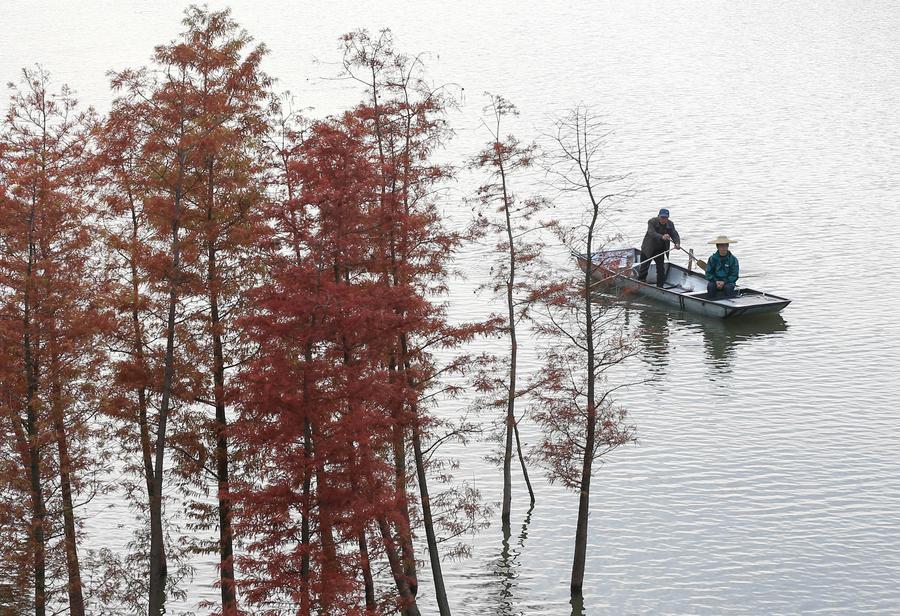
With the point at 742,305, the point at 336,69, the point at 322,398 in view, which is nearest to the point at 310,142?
the point at 322,398

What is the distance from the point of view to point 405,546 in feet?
80.5

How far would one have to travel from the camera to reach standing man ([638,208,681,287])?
49000 mm

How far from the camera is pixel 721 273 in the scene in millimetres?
47188

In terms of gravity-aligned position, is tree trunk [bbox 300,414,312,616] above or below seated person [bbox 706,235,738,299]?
below

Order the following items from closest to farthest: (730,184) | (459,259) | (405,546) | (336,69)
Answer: (405,546), (459,259), (730,184), (336,69)

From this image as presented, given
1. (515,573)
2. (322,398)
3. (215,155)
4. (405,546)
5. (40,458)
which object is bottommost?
(515,573)

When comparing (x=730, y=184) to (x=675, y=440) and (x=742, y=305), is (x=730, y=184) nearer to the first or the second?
(x=742, y=305)

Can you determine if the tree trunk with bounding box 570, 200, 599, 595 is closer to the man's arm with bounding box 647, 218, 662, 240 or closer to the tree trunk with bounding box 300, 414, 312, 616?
the tree trunk with bounding box 300, 414, 312, 616

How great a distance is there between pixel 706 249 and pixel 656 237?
10.2m

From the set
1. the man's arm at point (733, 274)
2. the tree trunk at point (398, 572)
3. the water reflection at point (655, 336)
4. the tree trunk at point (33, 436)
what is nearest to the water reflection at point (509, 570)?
the tree trunk at point (398, 572)

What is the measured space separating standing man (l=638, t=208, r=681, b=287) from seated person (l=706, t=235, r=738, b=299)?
2239 mm

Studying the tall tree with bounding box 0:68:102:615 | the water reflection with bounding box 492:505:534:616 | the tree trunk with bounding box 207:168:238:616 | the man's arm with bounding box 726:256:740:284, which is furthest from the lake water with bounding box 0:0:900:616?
the tree trunk with bounding box 207:168:238:616

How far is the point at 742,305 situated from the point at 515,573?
70.7ft

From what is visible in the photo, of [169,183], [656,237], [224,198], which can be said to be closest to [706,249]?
[656,237]
